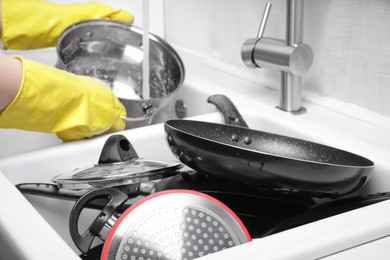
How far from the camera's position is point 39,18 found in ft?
3.83

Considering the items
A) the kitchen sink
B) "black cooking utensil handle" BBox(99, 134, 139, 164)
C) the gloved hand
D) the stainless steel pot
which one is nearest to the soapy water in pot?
the stainless steel pot

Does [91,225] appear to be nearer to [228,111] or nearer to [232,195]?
[232,195]

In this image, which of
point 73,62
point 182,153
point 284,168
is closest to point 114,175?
point 182,153

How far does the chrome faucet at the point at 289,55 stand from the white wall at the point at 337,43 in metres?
0.07

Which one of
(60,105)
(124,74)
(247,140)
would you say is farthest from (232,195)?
(124,74)

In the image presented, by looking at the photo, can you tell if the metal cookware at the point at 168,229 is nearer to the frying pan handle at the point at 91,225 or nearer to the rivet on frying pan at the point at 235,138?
the frying pan handle at the point at 91,225

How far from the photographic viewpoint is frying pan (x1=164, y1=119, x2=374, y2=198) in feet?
2.01

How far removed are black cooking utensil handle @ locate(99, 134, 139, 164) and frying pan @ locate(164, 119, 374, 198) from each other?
3.1 inches

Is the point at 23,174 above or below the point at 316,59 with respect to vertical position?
below

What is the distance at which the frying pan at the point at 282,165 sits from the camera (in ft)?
2.01

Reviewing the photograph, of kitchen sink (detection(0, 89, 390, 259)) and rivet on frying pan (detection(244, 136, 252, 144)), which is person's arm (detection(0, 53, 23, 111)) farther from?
rivet on frying pan (detection(244, 136, 252, 144))

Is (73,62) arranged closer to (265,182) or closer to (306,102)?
(306,102)

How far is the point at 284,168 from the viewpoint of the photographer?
24.1 inches

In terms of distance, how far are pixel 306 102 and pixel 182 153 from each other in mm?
382
